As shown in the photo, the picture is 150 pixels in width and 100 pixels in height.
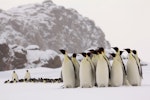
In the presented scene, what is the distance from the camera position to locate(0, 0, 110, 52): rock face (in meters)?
125

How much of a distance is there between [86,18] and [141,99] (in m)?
151

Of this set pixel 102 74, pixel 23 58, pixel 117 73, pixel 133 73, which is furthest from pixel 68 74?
pixel 23 58

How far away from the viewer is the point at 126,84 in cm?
1005

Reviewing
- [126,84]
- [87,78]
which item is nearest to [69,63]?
[87,78]

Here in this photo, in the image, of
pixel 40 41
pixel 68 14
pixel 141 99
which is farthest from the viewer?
pixel 68 14

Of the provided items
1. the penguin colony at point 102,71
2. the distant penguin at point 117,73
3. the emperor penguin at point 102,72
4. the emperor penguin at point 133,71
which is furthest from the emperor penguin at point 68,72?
the emperor penguin at point 133,71

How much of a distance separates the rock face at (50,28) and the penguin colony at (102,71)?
108 meters

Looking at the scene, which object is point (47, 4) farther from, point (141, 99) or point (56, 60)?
point (141, 99)

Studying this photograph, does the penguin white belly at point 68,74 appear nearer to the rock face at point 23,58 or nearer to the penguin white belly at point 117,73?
the penguin white belly at point 117,73

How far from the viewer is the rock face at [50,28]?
125 metres

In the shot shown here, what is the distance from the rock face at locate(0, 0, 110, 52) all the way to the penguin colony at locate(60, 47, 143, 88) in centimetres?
10842

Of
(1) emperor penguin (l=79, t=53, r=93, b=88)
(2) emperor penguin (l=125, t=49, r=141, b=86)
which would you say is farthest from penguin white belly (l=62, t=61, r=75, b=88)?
(2) emperor penguin (l=125, t=49, r=141, b=86)

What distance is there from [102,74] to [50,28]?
429 ft

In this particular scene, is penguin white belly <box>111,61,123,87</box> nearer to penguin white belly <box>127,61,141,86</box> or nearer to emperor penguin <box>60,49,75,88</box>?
penguin white belly <box>127,61,141,86</box>
